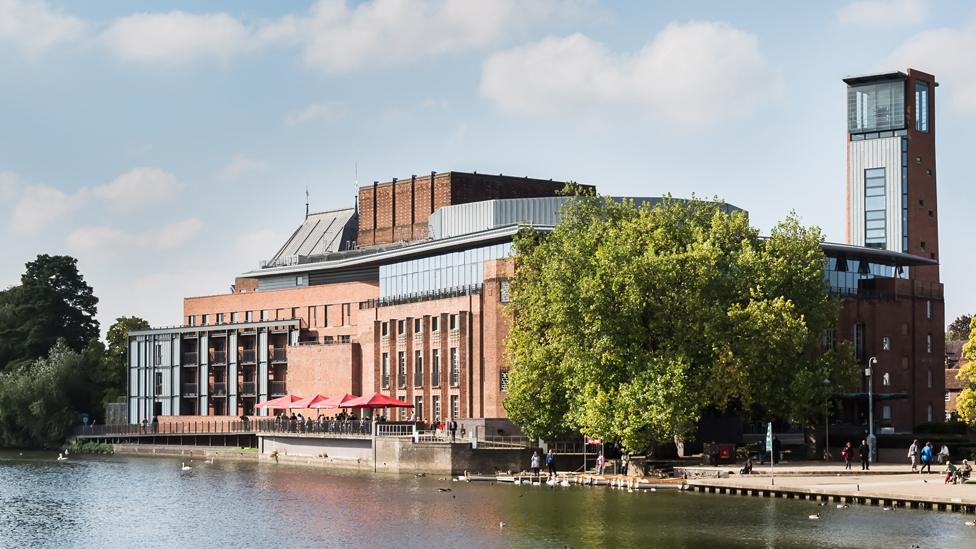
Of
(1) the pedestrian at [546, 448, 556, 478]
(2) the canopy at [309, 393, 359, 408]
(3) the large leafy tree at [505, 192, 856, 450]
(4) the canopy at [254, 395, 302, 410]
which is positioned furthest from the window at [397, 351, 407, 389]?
(1) the pedestrian at [546, 448, 556, 478]

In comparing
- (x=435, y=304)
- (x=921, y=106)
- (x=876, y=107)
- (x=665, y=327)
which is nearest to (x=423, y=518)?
(x=665, y=327)

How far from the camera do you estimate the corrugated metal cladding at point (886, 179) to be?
5482 inches

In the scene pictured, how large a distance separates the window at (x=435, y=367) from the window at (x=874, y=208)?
51.1 metres

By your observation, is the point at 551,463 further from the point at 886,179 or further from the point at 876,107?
the point at 876,107

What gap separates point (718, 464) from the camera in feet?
275

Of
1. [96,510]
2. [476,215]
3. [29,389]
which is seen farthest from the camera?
[29,389]

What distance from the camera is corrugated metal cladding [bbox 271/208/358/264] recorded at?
142 meters

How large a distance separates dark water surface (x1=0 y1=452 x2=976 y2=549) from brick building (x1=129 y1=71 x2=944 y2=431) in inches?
841

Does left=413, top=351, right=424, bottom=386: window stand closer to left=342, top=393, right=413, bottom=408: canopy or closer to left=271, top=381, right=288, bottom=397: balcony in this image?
left=342, top=393, right=413, bottom=408: canopy

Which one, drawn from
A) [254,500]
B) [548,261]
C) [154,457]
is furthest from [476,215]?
[254,500]

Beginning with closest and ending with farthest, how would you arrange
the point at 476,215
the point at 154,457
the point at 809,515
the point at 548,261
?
1. the point at 809,515
2. the point at 548,261
3. the point at 476,215
4. the point at 154,457

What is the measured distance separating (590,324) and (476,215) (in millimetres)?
36345

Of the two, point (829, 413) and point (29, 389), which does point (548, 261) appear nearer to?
point (829, 413)

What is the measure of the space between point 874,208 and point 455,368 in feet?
176
